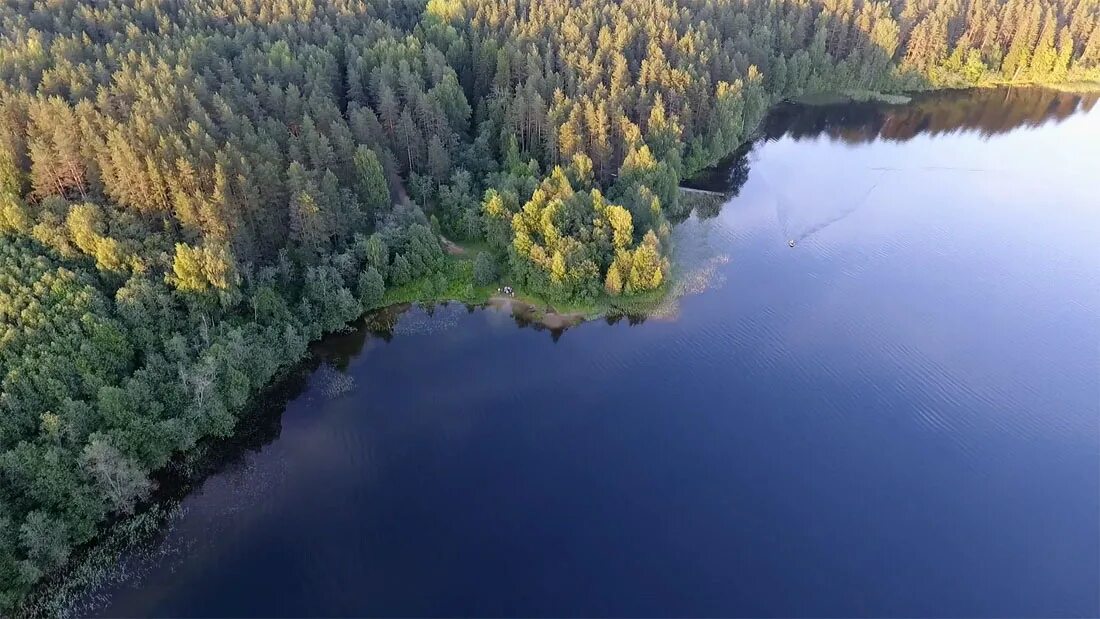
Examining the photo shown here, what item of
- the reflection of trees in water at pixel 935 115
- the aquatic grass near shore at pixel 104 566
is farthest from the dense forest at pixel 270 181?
the reflection of trees in water at pixel 935 115

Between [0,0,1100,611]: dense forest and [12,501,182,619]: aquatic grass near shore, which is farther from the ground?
[0,0,1100,611]: dense forest

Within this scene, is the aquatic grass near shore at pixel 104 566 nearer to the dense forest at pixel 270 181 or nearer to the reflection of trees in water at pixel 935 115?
Result: the dense forest at pixel 270 181

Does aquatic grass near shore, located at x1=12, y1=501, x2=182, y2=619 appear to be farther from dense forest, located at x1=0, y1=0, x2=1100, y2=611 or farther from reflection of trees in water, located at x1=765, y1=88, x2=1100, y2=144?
reflection of trees in water, located at x1=765, y1=88, x2=1100, y2=144

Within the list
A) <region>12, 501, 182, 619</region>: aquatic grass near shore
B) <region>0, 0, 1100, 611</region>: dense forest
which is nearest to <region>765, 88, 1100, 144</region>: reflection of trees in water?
<region>0, 0, 1100, 611</region>: dense forest

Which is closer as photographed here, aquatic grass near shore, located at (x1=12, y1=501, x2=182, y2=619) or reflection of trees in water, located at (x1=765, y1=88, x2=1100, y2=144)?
aquatic grass near shore, located at (x1=12, y1=501, x2=182, y2=619)

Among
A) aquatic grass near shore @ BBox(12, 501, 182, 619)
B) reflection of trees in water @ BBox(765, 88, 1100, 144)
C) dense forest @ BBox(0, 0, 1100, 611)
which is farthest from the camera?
reflection of trees in water @ BBox(765, 88, 1100, 144)

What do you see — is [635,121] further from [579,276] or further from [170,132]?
[170,132]
